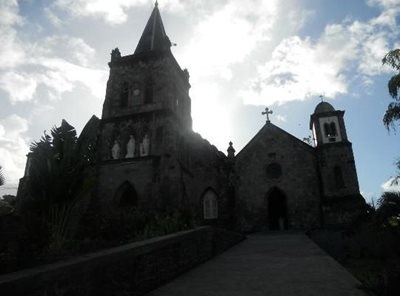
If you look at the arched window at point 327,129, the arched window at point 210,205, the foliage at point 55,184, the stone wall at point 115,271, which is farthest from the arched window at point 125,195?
the arched window at point 327,129

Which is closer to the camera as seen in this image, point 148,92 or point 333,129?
point 333,129

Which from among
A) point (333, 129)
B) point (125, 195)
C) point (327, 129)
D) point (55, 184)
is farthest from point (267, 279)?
point (333, 129)

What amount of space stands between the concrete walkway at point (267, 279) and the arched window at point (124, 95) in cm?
2070

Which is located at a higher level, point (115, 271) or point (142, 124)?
point (142, 124)

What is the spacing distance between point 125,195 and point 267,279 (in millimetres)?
18674

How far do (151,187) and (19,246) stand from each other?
17.0 m

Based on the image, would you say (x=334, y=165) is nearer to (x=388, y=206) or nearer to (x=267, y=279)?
(x=388, y=206)

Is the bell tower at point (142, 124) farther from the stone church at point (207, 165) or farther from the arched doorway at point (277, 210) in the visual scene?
the arched doorway at point (277, 210)

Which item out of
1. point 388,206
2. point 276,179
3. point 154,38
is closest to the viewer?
point 388,206

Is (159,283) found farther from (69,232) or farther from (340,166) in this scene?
(340,166)

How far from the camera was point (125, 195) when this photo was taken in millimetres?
24047

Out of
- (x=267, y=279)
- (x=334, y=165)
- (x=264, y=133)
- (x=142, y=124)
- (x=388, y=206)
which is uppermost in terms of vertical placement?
(x=142, y=124)

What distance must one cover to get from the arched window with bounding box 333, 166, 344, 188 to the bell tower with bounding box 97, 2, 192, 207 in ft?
39.0

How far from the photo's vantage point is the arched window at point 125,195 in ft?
77.5
